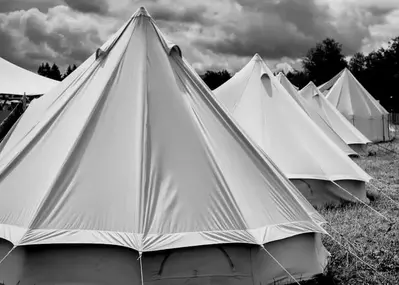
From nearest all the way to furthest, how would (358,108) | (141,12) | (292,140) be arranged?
(141,12), (292,140), (358,108)

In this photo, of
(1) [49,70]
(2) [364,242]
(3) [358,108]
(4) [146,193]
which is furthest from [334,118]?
(1) [49,70]

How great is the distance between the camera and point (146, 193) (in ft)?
15.0

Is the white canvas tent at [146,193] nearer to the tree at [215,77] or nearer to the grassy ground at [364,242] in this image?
the grassy ground at [364,242]

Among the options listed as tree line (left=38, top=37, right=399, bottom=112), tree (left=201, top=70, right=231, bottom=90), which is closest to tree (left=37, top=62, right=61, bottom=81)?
tree line (left=38, top=37, right=399, bottom=112)

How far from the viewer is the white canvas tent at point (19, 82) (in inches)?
602

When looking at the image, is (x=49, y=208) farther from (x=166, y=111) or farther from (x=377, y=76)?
(x=377, y=76)

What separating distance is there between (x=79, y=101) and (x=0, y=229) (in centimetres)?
148

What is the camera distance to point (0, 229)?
4.52m

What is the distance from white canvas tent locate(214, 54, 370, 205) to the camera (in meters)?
8.37

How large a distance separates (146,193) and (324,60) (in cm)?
7114

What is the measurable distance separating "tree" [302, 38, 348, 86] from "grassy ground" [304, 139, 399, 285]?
63755 mm

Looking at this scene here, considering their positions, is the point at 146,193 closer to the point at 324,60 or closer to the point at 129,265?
the point at 129,265

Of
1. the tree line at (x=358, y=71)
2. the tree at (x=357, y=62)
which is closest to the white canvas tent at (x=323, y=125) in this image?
the tree line at (x=358, y=71)

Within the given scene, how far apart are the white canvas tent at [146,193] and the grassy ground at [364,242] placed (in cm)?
28
